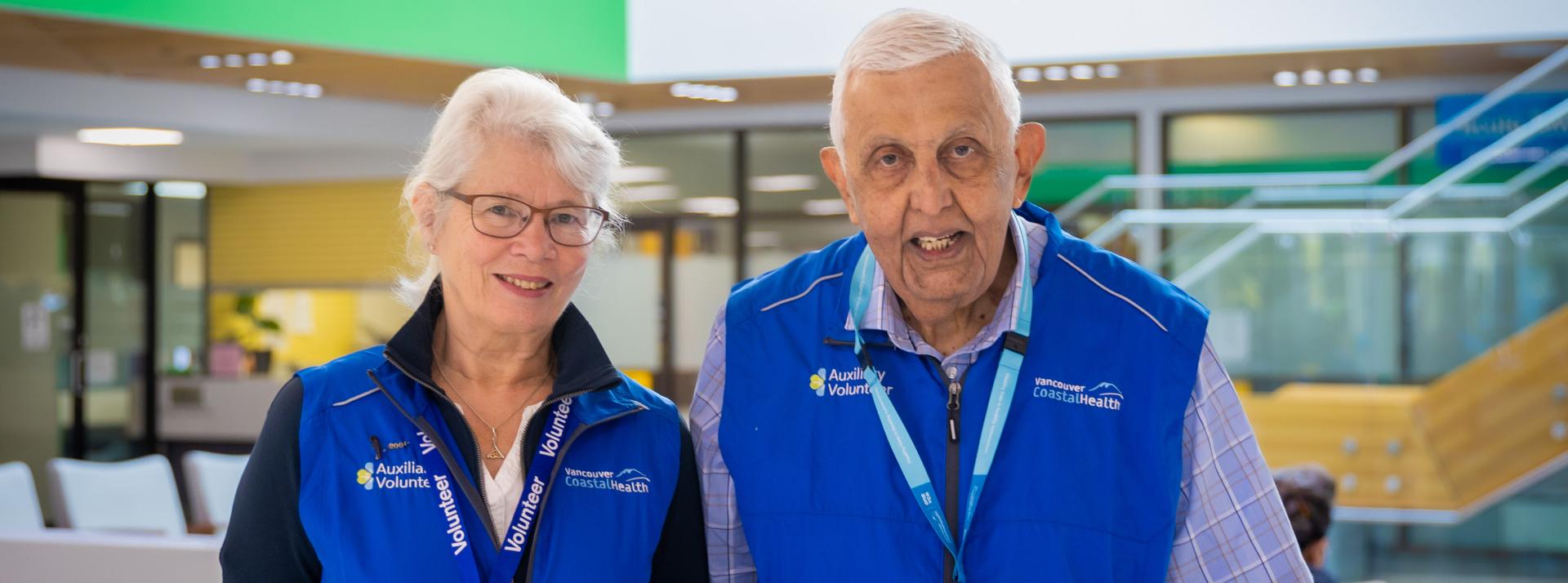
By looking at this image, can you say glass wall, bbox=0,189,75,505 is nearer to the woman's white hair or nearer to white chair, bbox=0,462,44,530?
white chair, bbox=0,462,44,530

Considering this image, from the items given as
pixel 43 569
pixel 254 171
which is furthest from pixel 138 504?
pixel 254 171

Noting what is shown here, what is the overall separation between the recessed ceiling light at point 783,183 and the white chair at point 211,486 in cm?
568

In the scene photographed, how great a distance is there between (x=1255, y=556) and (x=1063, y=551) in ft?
0.87

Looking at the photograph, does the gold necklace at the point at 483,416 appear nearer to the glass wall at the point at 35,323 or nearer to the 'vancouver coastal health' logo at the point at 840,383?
the 'vancouver coastal health' logo at the point at 840,383

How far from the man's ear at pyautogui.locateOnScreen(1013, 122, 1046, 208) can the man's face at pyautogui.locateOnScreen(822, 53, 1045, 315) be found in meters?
0.03

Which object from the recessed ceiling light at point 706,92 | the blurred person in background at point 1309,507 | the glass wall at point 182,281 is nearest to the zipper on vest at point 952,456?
the blurred person in background at point 1309,507

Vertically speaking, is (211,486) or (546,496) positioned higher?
(546,496)

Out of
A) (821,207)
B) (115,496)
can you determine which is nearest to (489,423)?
(115,496)

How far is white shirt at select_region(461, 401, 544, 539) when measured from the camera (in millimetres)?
1945

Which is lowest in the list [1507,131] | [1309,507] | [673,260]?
[1309,507]

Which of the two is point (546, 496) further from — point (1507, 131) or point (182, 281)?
point (182, 281)

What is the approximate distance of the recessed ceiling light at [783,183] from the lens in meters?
12.0

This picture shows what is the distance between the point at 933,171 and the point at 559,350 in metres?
0.61

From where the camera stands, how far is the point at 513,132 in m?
1.99
